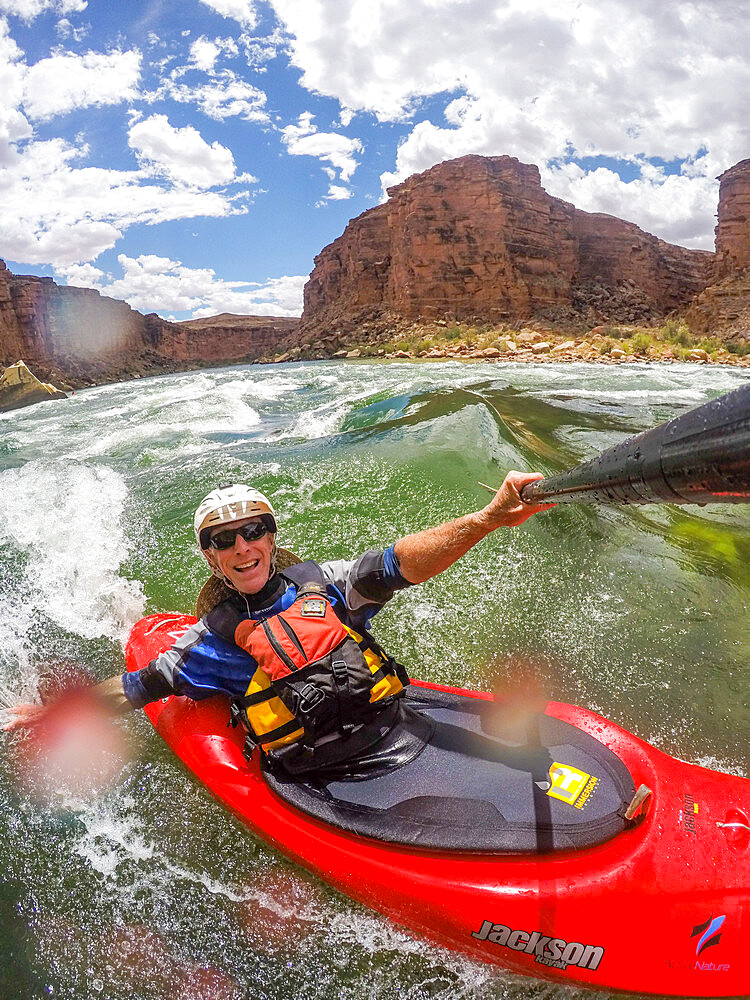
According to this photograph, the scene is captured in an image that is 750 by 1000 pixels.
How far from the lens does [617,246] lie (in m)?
46.5

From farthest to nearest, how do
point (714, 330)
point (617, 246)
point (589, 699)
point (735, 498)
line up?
point (617, 246)
point (714, 330)
point (589, 699)
point (735, 498)

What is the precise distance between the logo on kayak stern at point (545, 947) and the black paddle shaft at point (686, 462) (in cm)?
134

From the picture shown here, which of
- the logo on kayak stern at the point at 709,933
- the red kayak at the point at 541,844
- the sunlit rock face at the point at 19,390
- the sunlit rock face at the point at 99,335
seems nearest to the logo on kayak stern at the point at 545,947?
A: the red kayak at the point at 541,844

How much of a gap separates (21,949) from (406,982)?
1.28m

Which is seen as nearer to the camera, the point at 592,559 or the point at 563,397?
the point at 592,559

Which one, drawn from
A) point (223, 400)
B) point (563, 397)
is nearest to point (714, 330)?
point (563, 397)

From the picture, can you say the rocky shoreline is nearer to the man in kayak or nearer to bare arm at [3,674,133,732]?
the man in kayak

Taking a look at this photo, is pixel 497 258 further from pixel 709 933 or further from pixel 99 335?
pixel 99 335

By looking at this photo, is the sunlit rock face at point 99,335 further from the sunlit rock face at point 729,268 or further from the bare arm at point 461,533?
the bare arm at point 461,533

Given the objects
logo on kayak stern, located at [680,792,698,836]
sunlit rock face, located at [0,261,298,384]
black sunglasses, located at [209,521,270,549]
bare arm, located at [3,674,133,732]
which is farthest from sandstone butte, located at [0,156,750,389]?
bare arm, located at [3,674,133,732]

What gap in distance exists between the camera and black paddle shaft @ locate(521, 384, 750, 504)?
2.89 feet

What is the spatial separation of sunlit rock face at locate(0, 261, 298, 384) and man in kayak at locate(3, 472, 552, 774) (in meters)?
53.9

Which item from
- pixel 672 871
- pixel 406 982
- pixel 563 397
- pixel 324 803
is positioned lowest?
pixel 406 982

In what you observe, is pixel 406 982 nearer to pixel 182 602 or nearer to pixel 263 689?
pixel 263 689
